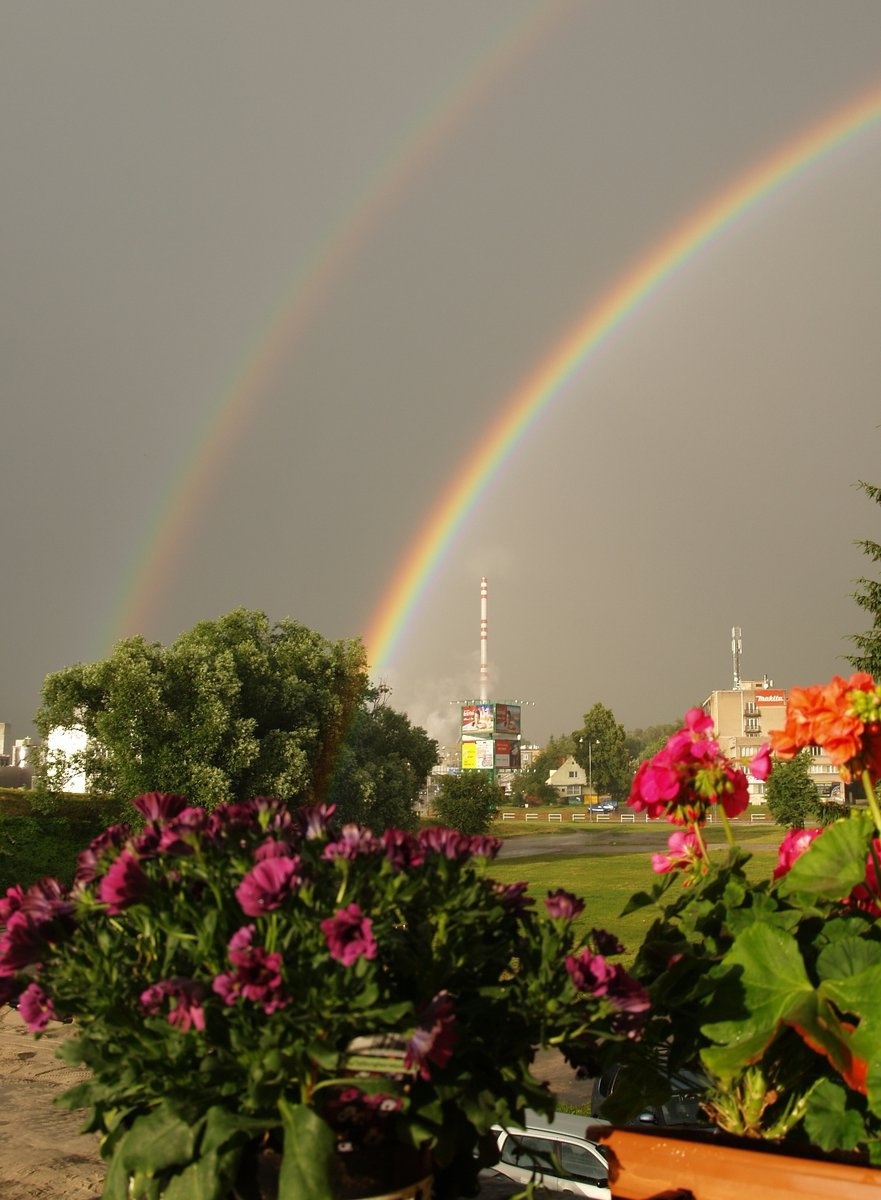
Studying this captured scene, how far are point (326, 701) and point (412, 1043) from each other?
32.0 metres

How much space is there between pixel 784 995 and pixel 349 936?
2.35 feet

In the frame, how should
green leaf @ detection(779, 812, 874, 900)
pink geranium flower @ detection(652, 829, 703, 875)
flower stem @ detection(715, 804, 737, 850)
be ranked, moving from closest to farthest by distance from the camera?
green leaf @ detection(779, 812, 874, 900) → flower stem @ detection(715, 804, 737, 850) → pink geranium flower @ detection(652, 829, 703, 875)

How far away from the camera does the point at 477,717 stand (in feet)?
Result: 312

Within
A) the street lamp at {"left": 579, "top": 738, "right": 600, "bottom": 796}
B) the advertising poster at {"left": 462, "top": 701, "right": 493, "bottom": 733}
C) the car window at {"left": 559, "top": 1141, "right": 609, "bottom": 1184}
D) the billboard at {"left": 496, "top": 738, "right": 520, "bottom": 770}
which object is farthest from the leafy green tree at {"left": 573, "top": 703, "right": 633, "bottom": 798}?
the car window at {"left": 559, "top": 1141, "right": 609, "bottom": 1184}

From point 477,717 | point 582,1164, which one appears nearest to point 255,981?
point 582,1164

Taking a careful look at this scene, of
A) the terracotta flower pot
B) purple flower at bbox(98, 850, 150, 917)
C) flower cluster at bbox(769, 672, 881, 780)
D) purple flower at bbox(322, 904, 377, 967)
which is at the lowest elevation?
the terracotta flower pot

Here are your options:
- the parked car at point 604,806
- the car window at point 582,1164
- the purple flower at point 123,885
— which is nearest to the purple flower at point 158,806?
the purple flower at point 123,885

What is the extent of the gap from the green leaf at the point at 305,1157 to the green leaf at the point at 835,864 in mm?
907

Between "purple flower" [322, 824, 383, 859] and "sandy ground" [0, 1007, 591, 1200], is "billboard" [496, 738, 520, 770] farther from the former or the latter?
"purple flower" [322, 824, 383, 859]

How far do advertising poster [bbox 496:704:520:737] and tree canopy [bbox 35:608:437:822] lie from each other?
6285 cm

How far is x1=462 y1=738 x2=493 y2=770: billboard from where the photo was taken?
93.0 meters

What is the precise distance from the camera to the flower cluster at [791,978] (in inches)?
57.9

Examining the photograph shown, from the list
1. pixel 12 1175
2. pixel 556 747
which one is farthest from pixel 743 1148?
pixel 556 747

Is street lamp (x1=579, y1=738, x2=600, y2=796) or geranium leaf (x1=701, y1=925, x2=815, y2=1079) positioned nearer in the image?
geranium leaf (x1=701, y1=925, x2=815, y2=1079)
